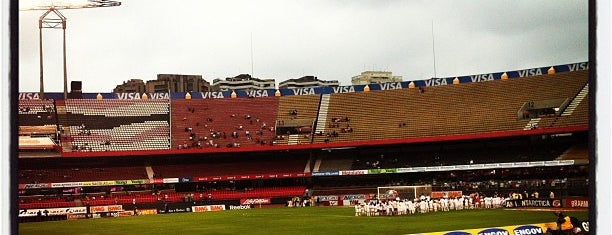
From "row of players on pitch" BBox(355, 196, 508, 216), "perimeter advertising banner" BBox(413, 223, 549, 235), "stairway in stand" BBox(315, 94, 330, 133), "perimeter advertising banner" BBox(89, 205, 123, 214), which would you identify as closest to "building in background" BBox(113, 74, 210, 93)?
"perimeter advertising banner" BBox(89, 205, 123, 214)

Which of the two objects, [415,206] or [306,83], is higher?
[306,83]

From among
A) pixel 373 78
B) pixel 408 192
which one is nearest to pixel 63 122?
pixel 373 78

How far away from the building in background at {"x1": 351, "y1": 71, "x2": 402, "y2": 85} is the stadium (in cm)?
22

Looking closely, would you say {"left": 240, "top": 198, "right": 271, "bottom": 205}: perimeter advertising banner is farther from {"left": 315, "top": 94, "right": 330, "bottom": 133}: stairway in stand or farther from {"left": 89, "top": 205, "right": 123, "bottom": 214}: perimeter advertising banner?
{"left": 89, "top": 205, "right": 123, "bottom": 214}: perimeter advertising banner

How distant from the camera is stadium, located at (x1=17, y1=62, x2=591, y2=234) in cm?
1769

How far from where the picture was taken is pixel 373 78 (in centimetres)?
2148

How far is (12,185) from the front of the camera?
4758mm

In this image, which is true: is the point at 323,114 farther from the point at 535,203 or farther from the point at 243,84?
the point at 535,203

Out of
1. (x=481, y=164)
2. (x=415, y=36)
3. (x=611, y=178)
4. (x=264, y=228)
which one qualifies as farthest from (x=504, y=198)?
(x=611, y=178)

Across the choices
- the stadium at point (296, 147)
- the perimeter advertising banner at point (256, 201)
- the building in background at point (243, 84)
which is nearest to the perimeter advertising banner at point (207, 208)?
the stadium at point (296, 147)

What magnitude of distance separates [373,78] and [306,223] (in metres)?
8.83

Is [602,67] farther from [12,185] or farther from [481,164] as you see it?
[481,164]

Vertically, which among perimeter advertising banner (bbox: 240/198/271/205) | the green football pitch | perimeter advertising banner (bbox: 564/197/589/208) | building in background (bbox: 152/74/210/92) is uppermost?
building in background (bbox: 152/74/210/92)

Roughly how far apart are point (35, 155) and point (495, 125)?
1262 cm
